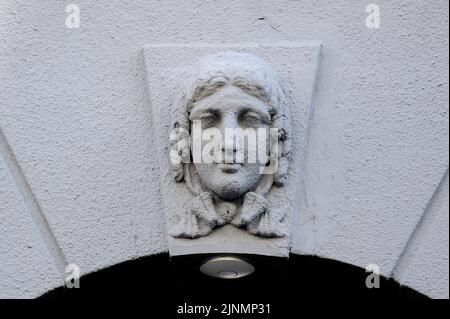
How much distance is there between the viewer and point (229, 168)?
1.85 m

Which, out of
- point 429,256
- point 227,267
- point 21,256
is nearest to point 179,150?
point 227,267

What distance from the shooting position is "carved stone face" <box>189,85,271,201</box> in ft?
6.09

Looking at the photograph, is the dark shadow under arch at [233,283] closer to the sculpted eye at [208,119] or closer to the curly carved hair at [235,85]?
the curly carved hair at [235,85]

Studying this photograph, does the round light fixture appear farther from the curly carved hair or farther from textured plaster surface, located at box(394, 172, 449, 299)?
textured plaster surface, located at box(394, 172, 449, 299)

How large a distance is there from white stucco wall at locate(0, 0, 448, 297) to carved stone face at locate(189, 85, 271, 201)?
219 millimetres

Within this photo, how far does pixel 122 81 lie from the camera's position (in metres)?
2.12

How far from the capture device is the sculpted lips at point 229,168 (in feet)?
6.06

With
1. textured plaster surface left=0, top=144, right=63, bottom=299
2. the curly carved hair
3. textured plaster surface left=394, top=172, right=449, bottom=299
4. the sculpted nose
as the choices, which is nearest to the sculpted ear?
the curly carved hair

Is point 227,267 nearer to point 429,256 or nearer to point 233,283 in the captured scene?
point 233,283

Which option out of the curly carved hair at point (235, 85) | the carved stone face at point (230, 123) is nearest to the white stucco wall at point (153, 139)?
the curly carved hair at point (235, 85)

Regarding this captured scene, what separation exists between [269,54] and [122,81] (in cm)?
45

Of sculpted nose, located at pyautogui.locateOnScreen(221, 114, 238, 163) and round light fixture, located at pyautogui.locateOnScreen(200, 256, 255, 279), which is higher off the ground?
sculpted nose, located at pyautogui.locateOnScreen(221, 114, 238, 163)

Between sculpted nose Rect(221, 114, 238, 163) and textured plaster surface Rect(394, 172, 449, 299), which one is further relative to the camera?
textured plaster surface Rect(394, 172, 449, 299)
